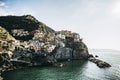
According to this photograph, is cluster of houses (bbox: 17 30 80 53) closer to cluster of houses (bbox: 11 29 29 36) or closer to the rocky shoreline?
the rocky shoreline

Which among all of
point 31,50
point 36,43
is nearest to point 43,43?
point 36,43

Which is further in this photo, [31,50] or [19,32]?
[19,32]

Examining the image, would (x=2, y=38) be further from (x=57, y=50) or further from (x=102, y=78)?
(x=102, y=78)

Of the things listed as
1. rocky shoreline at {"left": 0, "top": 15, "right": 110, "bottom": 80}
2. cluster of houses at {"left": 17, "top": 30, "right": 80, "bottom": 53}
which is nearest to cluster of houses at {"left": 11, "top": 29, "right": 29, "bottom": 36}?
rocky shoreline at {"left": 0, "top": 15, "right": 110, "bottom": 80}

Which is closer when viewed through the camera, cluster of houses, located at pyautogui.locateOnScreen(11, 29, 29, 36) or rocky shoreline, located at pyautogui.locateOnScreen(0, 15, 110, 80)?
rocky shoreline, located at pyautogui.locateOnScreen(0, 15, 110, 80)

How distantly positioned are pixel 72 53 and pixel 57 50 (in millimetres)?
24434

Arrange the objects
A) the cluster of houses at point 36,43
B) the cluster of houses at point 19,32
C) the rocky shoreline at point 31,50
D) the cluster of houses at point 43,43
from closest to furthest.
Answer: the rocky shoreline at point 31,50 → the cluster of houses at point 36,43 → the cluster of houses at point 43,43 → the cluster of houses at point 19,32

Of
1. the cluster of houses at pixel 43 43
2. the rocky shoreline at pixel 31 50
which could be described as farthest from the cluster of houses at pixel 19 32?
the cluster of houses at pixel 43 43

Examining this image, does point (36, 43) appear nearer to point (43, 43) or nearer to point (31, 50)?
point (43, 43)

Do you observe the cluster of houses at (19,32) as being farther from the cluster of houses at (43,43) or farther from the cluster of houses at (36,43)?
the cluster of houses at (43,43)

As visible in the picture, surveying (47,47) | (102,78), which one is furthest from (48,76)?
(47,47)

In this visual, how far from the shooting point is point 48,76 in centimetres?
11300

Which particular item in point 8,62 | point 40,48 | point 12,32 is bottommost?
point 8,62

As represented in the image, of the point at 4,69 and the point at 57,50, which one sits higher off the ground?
the point at 57,50
